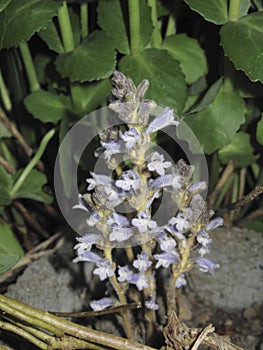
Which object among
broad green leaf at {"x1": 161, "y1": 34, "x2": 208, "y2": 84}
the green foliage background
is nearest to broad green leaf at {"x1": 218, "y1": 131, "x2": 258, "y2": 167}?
the green foliage background

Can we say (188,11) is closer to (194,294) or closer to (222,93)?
(222,93)

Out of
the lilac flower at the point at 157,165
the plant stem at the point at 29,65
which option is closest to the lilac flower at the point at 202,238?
the lilac flower at the point at 157,165

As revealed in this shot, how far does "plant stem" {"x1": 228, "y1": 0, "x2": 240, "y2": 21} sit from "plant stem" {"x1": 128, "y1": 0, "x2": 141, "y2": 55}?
0.12 meters

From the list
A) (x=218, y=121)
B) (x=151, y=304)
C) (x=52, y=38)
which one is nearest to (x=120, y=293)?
(x=151, y=304)

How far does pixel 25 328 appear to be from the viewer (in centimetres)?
65

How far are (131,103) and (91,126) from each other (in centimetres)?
33

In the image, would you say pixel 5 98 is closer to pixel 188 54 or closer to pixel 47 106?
pixel 47 106

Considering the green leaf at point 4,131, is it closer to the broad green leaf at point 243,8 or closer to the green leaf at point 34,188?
the green leaf at point 34,188

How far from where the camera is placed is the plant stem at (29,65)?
0.94 metres

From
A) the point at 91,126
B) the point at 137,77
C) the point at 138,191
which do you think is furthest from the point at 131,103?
the point at 91,126

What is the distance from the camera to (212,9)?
2.58 ft

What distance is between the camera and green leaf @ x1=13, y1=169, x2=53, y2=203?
0.91m

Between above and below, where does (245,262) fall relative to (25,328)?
below

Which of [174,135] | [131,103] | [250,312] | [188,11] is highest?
[131,103]
